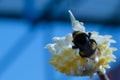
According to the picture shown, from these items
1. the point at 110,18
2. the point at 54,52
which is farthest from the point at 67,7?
the point at 54,52

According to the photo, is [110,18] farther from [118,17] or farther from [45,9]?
[45,9]

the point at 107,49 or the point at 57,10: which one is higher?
the point at 57,10

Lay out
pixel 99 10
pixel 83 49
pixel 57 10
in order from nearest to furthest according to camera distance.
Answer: pixel 83 49 → pixel 57 10 → pixel 99 10
